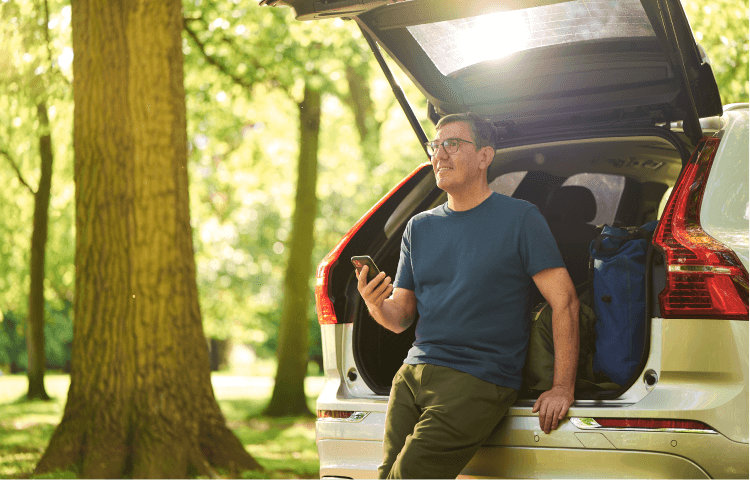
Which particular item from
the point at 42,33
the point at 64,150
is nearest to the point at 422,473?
the point at 42,33

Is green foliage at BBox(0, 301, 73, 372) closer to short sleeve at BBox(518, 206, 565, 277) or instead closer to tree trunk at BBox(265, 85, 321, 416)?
tree trunk at BBox(265, 85, 321, 416)

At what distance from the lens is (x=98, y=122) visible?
18.6ft

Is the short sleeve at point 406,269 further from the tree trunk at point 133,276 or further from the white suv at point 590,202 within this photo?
the tree trunk at point 133,276

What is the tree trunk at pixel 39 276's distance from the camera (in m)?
15.7

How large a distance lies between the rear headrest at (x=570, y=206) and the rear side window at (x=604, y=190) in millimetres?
52

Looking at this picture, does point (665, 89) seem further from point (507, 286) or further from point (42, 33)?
point (42, 33)

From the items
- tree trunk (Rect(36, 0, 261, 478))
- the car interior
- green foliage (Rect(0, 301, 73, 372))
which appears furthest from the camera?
green foliage (Rect(0, 301, 73, 372))

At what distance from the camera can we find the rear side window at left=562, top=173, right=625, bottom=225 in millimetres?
4660

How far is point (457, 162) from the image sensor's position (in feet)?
10.6

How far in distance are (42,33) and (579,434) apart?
31.5 ft

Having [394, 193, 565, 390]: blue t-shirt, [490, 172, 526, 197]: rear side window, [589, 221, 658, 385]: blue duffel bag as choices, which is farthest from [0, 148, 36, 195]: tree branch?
[589, 221, 658, 385]: blue duffel bag

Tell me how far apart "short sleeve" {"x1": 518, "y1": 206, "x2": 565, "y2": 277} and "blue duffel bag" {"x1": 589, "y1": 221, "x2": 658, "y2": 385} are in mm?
226

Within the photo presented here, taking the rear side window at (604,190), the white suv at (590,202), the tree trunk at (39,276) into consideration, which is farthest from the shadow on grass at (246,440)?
the rear side window at (604,190)

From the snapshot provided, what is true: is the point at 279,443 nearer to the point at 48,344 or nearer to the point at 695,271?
the point at 695,271
